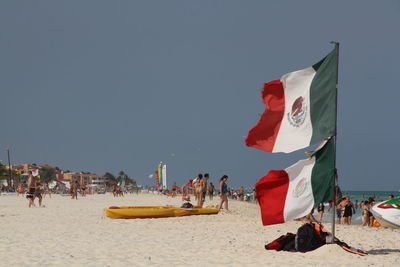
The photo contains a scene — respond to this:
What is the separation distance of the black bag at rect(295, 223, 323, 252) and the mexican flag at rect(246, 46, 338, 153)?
59.9 inches

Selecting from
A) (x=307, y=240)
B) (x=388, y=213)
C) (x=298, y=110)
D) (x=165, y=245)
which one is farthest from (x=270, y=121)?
(x=388, y=213)

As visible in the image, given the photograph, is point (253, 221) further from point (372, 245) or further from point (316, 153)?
point (316, 153)

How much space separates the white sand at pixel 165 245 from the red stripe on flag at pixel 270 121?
199cm

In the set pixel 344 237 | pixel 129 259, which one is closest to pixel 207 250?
pixel 129 259

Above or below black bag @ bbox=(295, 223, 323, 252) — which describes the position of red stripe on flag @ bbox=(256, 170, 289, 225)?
above

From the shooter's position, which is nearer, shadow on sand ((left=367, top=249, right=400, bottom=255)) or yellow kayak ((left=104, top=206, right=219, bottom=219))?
shadow on sand ((left=367, top=249, right=400, bottom=255))

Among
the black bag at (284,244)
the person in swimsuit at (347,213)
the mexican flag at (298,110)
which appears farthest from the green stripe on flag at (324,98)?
the person in swimsuit at (347,213)

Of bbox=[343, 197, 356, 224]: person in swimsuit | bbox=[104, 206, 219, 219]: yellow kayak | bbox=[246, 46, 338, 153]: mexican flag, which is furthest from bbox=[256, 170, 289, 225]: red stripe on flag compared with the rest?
bbox=[343, 197, 356, 224]: person in swimsuit

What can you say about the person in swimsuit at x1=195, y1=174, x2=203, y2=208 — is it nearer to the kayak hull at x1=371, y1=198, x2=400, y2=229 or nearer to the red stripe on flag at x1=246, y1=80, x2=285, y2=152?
the kayak hull at x1=371, y1=198, x2=400, y2=229

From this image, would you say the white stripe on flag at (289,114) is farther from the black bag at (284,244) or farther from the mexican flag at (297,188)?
the black bag at (284,244)

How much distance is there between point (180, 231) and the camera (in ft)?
40.6

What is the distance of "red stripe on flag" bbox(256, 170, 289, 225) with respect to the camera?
328 inches

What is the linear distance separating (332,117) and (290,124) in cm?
73

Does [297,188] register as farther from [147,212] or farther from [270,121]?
[147,212]
